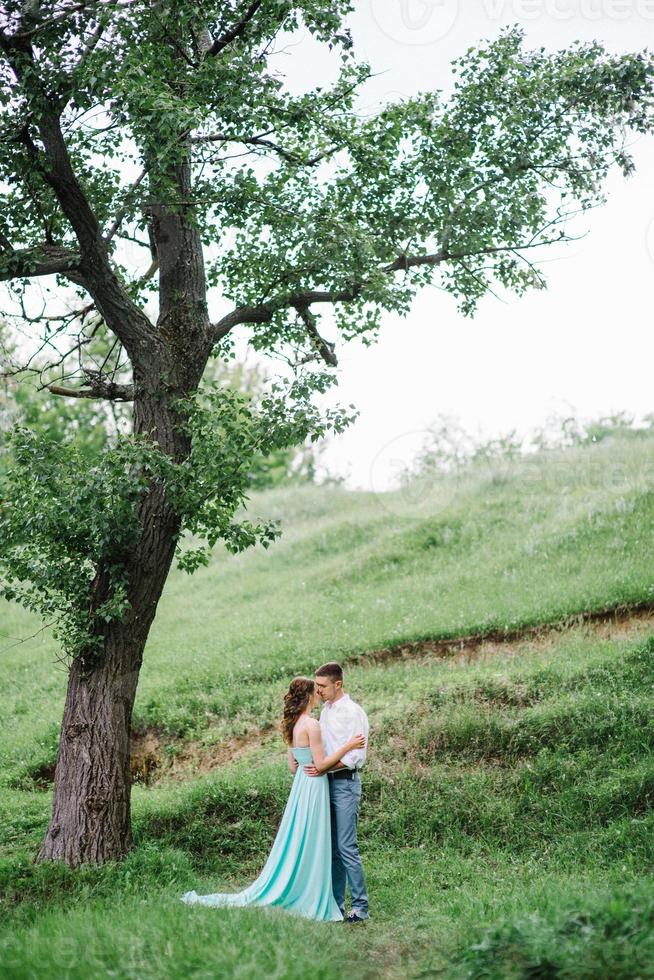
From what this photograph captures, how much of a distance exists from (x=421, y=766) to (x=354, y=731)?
14.6 ft

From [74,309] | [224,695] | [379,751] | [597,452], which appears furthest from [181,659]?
[597,452]

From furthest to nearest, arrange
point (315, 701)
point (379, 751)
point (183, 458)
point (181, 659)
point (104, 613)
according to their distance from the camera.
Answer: point (181, 659) < point (379, 751) < point (183, 458) < point (104, 613) < point (315, 701)

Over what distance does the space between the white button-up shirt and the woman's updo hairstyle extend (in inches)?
10.5

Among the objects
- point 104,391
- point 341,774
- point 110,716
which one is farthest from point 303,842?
point 104,391

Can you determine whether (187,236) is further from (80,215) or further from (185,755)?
(185,755)

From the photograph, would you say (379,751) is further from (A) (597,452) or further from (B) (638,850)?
(A) (597,452)

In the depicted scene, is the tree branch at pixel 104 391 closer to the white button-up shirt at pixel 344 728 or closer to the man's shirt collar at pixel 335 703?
the man's shirt collar at pixel 335 703

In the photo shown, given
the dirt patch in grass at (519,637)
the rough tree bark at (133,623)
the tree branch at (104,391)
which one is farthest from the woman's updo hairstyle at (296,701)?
the dirt patch in grass at (519,637)

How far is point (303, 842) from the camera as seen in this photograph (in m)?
9.51

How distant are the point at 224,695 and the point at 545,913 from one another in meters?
10.9

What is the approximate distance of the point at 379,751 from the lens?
1392cm

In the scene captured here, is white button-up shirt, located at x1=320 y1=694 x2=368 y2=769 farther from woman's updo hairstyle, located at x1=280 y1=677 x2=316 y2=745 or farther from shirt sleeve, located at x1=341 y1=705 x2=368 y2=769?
woman's updo hairstyle, located at x1=280 y1=677 x2=316 y2=745

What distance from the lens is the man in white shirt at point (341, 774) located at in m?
9.33

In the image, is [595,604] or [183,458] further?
[595,604]
